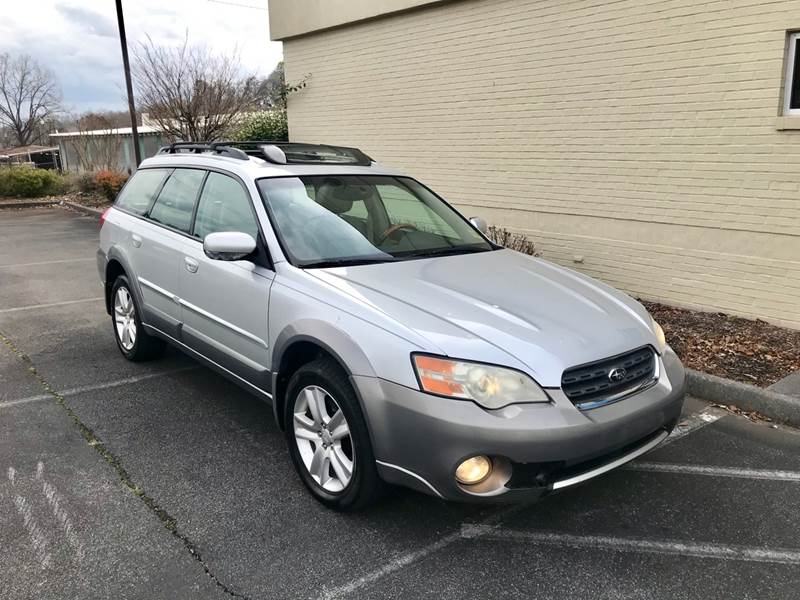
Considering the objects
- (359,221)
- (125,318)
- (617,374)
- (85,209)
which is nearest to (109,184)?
(85,209)

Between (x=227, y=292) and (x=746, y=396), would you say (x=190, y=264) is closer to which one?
(x=227, y=292)

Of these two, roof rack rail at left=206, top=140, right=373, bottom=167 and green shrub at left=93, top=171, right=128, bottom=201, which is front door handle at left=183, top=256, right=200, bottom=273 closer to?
roof rack rail at left=206, top=140, right=373, bottom=167

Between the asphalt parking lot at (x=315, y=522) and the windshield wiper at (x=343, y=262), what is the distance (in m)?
1.16

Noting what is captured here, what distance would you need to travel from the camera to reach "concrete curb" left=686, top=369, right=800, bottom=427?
4.21m

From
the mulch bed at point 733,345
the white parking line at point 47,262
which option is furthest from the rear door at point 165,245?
the white parking line at point 47,262

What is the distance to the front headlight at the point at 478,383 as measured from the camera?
260 cm

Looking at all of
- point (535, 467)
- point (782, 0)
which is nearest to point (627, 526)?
point (535, 467)

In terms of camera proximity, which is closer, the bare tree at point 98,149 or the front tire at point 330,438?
the front tire at point 330,438

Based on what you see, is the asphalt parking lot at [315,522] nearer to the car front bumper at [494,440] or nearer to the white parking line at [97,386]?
the white parking line at [97,386]

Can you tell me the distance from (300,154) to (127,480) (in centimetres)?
235

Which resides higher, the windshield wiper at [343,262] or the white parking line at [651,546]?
the windshield wiper at [343,262]

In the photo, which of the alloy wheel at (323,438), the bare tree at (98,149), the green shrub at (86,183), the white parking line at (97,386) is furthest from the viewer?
the bare tree at (98,149)

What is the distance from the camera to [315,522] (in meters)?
3.06

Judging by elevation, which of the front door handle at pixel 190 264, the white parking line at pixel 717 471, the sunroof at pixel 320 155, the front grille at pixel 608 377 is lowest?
the white parking line at pixel 717 471
